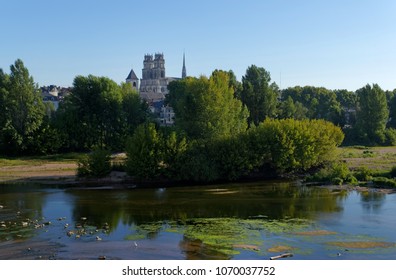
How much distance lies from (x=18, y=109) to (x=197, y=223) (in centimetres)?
4705

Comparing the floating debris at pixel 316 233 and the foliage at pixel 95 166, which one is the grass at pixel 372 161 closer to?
the floating debris at pixel 316 233

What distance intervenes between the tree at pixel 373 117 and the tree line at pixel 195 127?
0.18 metres

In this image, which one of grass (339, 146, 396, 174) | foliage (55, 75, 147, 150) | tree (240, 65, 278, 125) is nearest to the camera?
grass (339, 146, 396, 174)

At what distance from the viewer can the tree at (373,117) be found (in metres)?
91.2

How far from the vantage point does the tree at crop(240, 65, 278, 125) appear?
74125 millimetres

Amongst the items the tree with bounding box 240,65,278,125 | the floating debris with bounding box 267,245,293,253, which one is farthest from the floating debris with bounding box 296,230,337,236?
the tree with bounding box 240,65,278,125

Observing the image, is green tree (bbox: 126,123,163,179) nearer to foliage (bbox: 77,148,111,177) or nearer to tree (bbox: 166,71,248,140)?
foliage (bbox: 77,148,111,177)

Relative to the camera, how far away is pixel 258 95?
244 ft

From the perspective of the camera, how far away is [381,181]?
44438 mm

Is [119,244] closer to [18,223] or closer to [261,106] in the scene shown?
[18,223]

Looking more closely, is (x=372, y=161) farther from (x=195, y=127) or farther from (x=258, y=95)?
(x=195, y=127)

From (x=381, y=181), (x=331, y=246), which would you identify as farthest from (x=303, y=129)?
(x=331, y=246)

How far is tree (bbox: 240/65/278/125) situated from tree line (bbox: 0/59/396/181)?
0.52 ft

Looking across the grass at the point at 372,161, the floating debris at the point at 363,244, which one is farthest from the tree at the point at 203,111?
the floating debris at the point at 363,244
